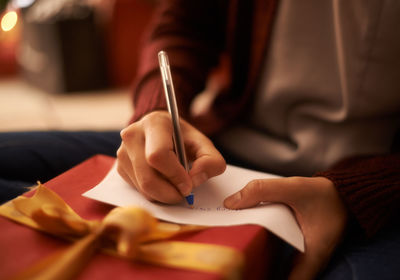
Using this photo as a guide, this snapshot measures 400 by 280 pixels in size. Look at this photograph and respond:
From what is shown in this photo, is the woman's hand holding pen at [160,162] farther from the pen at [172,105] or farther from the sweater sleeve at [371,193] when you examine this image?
the sweater sleeve at [371,193]

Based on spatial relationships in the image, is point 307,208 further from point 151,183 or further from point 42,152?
point 42,152

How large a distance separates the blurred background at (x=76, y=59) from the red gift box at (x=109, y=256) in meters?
1.55

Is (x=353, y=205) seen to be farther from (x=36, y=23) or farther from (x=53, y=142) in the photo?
(x=36, y=23)

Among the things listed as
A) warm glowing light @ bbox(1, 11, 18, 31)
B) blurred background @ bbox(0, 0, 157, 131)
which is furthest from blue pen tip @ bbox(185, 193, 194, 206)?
blurred background @ bbox(0, 0, 157, 131)

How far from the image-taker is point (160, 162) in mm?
361

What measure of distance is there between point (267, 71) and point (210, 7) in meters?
0.18

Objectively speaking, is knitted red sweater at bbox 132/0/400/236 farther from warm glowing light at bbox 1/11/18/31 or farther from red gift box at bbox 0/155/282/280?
warm glowing light at bbox 1/11/18/31

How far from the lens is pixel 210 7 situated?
2.26 ft

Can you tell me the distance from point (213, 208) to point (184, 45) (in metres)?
0.36

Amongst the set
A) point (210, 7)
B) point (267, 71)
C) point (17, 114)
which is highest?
point (210, 7)

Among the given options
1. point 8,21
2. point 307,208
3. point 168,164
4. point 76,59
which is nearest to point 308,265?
point 307,208

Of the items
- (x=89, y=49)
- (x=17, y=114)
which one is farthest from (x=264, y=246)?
(x=89, y=49)

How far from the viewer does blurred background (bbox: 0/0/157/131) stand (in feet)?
6.66

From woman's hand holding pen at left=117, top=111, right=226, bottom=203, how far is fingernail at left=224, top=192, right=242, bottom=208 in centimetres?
3
